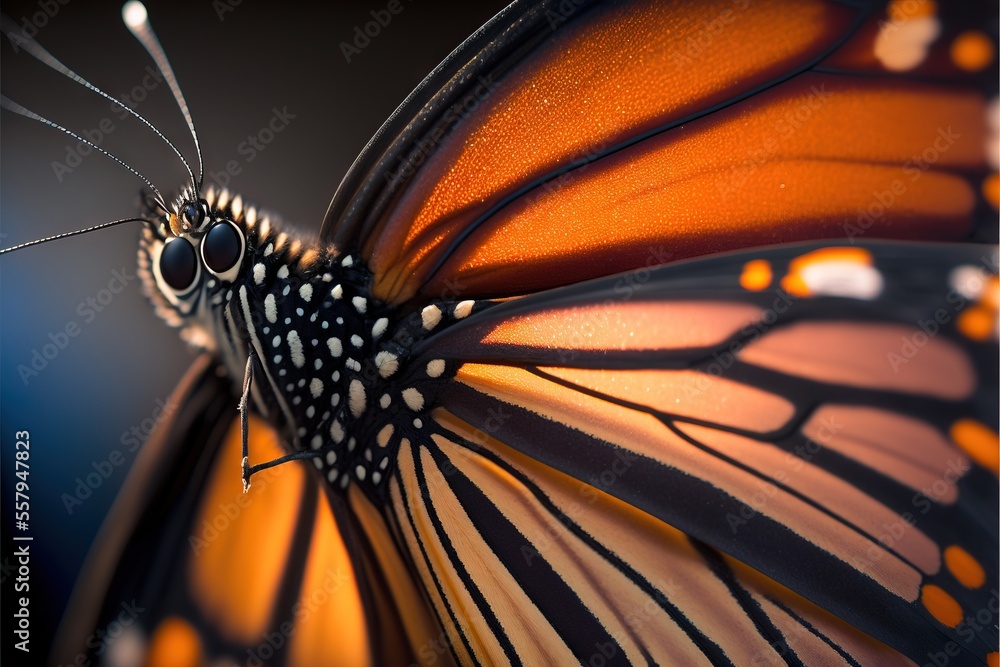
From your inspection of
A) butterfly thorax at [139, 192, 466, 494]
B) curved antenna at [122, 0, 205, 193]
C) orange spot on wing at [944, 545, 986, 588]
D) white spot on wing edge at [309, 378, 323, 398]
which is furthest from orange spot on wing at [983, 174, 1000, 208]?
curved antenna at [122, 0, 205, 193]

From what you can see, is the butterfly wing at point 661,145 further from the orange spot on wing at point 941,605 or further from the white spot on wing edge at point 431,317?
the orange spot on wing at point 941,605

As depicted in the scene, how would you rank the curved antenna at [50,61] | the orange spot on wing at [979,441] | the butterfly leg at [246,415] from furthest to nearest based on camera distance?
1. the curved antenna at [50,61]
2. the butterfly leg at [246,415]
3. the orange spot on wing at [979,441]

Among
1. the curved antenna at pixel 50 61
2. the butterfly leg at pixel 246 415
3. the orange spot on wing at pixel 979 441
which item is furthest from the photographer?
the curved antenna at pixel 50 61

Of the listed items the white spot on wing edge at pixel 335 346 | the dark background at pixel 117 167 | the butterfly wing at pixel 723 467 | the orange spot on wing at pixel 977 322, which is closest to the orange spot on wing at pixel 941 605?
the butterfly wing at pixel 723 467

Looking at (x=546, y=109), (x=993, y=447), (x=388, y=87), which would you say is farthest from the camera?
(x=388, y=87)

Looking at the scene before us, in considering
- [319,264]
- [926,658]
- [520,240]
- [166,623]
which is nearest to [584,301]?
[520,240]

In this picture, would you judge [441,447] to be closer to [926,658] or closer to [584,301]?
[584,301]
